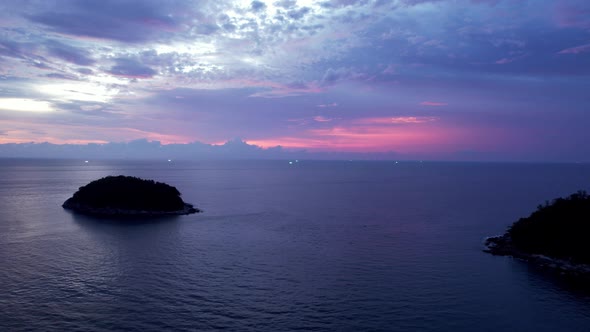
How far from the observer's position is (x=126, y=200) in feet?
376

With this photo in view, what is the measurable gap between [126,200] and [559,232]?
10364 centimetres

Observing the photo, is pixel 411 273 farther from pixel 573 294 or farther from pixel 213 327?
pixel 213 327

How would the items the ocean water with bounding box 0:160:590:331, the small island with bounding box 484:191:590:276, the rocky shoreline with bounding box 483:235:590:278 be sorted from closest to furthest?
the ocean water with bounding box 0:160:590:331 < the rocky shoreline with bounding box 483:235:590:278 < the small island with bounding box 484:191:590:276

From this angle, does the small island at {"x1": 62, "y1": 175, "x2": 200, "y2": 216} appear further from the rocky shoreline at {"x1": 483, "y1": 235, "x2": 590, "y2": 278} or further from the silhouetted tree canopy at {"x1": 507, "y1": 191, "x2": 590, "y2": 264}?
the silhouetted tree canopy at {"x1": 507, "y1": 191, "x2": 590, "y2": 264}

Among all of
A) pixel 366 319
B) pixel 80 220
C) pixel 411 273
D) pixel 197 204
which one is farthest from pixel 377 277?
pixel 197 204

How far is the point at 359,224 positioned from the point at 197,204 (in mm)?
59900

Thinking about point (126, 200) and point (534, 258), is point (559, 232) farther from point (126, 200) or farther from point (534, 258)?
point (126, 200)

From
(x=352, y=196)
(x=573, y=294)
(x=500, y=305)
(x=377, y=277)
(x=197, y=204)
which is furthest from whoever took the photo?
(x=352, y=196)

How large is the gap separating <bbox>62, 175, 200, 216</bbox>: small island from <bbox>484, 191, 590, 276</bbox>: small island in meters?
81.5

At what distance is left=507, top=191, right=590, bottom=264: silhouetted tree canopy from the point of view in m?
64.2

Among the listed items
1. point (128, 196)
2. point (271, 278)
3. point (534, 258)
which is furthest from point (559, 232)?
point (128, 196)

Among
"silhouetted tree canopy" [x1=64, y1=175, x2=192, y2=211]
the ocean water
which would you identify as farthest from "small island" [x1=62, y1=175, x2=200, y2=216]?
the ocean water

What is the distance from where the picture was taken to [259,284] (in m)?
53.9

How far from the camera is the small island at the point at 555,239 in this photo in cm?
6281
